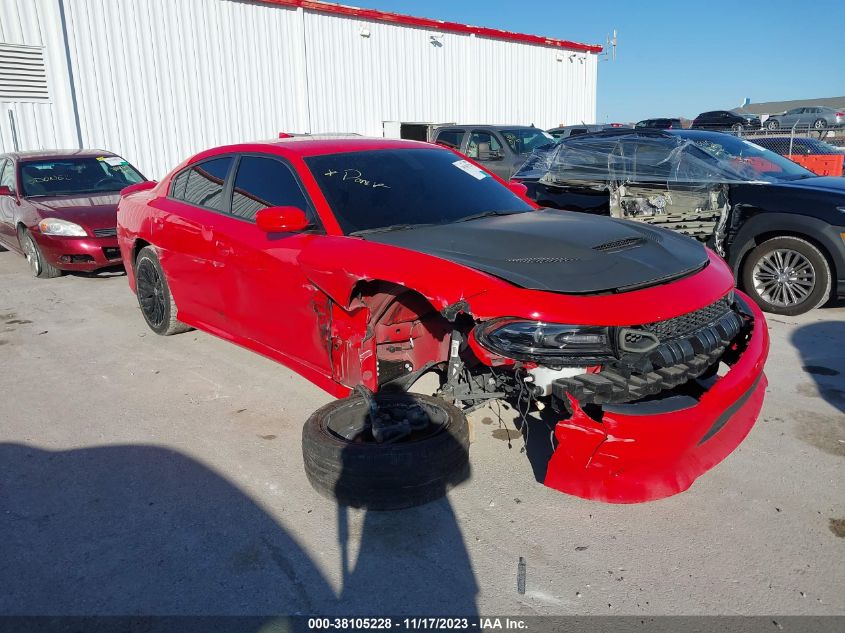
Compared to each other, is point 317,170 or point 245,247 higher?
point 317,170

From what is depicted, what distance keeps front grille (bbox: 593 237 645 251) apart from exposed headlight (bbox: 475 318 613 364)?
2.14 ft

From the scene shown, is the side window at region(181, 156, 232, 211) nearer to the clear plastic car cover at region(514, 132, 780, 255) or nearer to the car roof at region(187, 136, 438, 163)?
the car roof at region(187, 136, 438, 163)

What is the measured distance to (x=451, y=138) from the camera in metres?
12.6

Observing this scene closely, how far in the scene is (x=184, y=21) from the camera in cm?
1423

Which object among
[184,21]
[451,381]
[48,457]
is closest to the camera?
[451,381]

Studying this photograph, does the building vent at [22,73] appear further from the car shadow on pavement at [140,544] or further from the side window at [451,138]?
the car shadow on pavement at [140,544]

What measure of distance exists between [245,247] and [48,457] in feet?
5.27

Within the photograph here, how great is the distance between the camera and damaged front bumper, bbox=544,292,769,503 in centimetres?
256

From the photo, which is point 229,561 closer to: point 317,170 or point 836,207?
point 317,170

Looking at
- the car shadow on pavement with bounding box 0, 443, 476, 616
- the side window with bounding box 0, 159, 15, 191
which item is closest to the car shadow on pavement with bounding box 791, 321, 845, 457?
the car shadow on pavement with bounding box 0, 443, 476, 616

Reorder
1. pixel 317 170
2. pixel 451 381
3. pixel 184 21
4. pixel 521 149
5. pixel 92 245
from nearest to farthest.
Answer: pixel 451 381 < pixel 317 170 < pixel 92 245 < pixel 521 149 < pixel 184 21

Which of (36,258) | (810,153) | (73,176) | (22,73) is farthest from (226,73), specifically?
(810,153)

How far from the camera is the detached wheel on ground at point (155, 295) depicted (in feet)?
17.1

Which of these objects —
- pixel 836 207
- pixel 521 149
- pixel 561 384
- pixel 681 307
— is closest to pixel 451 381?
pixel 561 384
